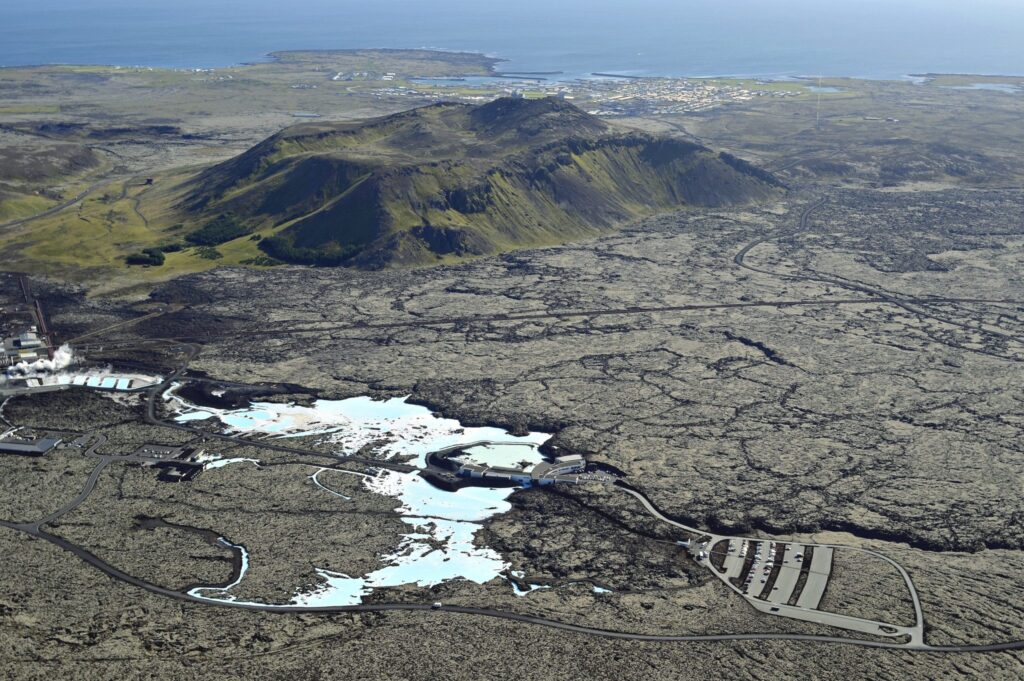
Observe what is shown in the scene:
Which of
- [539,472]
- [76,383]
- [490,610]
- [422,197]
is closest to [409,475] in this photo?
[539,472]

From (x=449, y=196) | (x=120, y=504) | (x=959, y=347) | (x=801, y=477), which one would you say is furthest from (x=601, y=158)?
(x=120, y=504)

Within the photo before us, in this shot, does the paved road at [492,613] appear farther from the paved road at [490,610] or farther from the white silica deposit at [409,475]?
the white silica deposit at [409,475]

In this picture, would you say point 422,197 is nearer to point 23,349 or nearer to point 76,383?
point 23,349

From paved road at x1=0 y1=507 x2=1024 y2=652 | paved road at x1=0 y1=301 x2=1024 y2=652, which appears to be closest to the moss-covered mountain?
paved road at x1=0 y1=301 x2=1024 y2=652

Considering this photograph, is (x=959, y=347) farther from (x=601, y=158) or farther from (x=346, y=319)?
(x=601, y=158)

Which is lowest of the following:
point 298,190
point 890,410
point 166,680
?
point 166,680

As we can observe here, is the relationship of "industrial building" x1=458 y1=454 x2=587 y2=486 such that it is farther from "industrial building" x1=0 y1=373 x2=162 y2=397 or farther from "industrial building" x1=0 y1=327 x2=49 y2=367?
"industrial building" x1=0 y1=327 x2=49 y2=367

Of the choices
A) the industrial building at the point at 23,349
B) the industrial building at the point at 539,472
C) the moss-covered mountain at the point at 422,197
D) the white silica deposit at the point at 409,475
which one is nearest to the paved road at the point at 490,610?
the white silica deposit at the point at 409,475

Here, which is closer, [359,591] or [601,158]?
[359,591]
